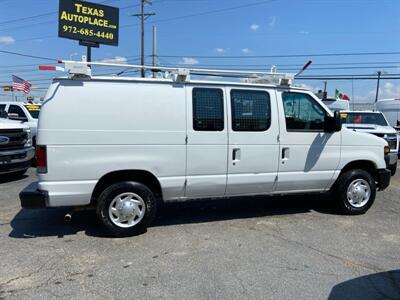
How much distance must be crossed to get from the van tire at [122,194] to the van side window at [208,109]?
1.16 metres

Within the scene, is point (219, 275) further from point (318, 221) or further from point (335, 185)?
point (335, 185)

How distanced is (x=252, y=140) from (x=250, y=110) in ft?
1.48

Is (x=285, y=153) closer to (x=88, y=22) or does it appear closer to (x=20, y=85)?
(x=88, y=22)

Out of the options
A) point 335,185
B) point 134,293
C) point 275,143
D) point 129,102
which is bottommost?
point 134,293

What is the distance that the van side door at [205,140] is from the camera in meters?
5.77

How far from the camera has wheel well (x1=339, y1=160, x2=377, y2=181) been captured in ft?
22.7

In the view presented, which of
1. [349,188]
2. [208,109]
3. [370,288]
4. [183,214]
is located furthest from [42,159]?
[349,188]

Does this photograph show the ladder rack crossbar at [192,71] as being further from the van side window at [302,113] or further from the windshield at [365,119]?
the windshield at [365,119]

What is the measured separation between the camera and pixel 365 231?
239 inches

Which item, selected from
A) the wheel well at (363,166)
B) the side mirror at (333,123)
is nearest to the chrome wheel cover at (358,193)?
the wheel well at (363,166)

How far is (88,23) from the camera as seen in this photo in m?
25.6

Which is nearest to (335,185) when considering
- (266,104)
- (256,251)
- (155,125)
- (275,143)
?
(275,143)

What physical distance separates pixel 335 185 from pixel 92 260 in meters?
4.20

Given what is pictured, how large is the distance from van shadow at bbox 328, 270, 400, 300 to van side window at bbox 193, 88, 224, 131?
106 inches
